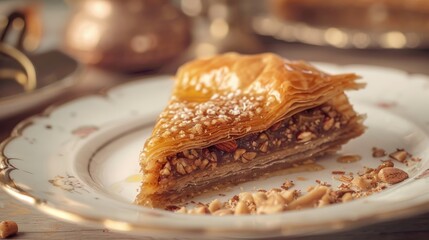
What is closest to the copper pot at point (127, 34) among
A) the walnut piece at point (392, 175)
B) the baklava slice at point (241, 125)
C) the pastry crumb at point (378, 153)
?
the baklava slice at point (241, 125)

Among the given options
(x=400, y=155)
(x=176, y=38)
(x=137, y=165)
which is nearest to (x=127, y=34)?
(x=176, y=38)

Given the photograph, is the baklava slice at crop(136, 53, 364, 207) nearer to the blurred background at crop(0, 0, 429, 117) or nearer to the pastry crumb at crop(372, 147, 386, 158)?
the pastry crumb at crop(372, 147, 386, 158)

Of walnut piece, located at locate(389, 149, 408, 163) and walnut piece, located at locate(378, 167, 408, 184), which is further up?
walnut piece, located at locate(389, 149, 408, 163)

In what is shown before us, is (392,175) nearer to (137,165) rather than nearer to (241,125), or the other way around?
(241,125)

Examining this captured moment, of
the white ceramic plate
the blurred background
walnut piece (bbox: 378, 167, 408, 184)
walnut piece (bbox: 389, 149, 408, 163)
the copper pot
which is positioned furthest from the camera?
the copper pot

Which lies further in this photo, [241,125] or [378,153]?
[378,153]

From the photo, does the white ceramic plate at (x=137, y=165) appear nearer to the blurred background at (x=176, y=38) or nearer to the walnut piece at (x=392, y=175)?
the walnut piece at (x=392, y=175)

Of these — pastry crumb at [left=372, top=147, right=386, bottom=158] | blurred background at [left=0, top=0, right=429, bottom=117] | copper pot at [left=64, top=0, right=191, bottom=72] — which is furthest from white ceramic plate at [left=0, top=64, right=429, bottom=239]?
copper pot at [left=64, top=0, right=191, bottom=72]
